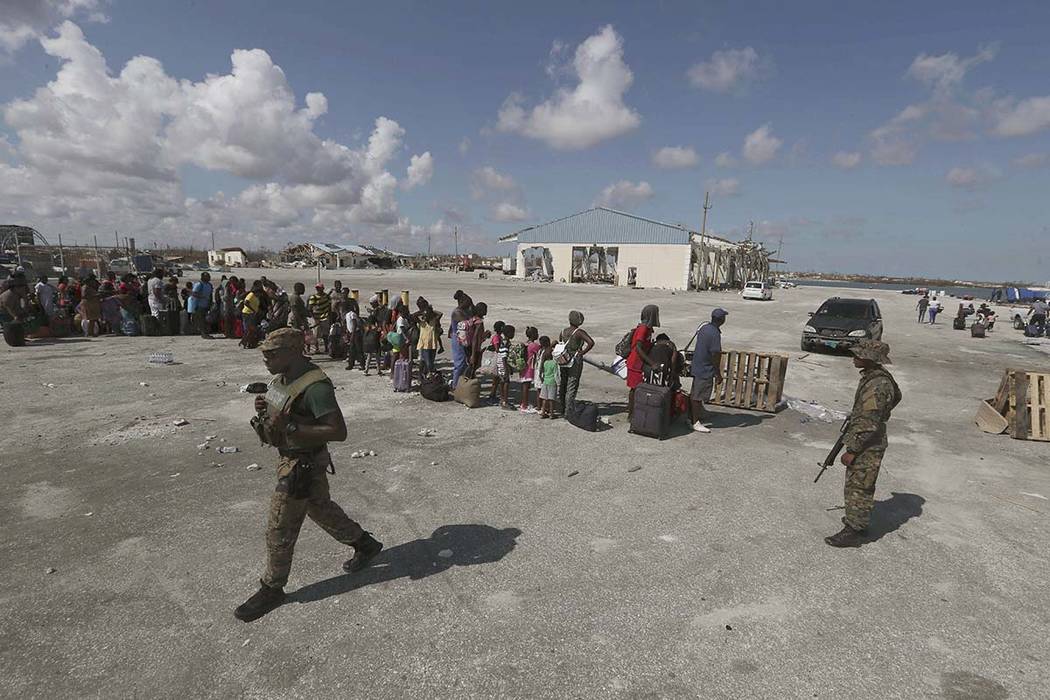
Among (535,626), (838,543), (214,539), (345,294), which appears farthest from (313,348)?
(838,543)

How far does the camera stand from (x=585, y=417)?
297 inches

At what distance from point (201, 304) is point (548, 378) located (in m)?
11.9

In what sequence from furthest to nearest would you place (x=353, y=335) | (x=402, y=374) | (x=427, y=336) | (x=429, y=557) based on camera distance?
(x=353, y=335) < (x=402, y=374) < (x=427, y=336) < (x=429, y=557)

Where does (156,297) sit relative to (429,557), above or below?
above


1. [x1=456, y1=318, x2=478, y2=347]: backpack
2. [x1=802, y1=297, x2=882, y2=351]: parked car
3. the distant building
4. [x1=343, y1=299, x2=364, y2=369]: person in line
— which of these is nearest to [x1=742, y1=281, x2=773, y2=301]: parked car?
[x1=802, y1=297, x2=882, y2=351]: parked car

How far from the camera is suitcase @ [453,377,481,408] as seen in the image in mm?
8469

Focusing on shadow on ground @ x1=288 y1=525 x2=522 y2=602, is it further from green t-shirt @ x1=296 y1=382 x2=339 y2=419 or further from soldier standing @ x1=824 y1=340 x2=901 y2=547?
soldier standing @ x1=824 y1=340 x2=901 y2=547

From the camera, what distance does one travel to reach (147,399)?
849cm

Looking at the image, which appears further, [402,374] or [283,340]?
[402,374]

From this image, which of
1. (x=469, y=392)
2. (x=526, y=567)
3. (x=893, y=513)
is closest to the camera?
(x=526, y=567)

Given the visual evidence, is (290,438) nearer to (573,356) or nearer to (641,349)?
(573,356)

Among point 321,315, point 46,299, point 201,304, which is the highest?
point 46,299

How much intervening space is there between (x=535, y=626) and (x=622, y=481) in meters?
2.64

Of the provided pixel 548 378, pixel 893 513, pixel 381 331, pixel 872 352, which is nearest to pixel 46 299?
pixel 381 331
